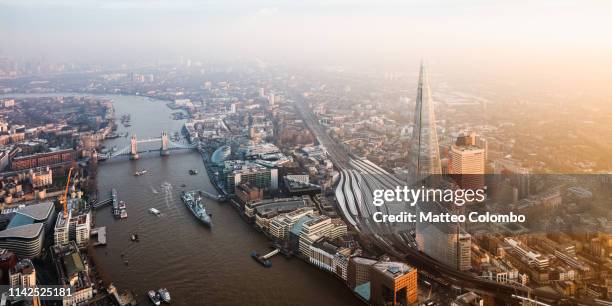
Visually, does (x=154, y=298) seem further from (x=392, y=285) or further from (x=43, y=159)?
(x=43, y=159)

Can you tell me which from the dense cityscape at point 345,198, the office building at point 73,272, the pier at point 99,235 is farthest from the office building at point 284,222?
the office building at point 73,272

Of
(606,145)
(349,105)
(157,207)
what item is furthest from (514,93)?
(157,207)

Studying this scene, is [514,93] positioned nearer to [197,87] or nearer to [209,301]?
[209,301]

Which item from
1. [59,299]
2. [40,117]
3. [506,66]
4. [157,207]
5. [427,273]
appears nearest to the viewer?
[59,299]

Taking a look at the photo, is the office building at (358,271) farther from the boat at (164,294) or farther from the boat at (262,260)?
the boat at (164,294)

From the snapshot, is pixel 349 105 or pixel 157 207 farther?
pixel 349 105

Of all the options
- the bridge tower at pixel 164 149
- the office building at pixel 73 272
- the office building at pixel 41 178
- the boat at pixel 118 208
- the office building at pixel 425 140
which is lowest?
the office building at pixel 73 272
